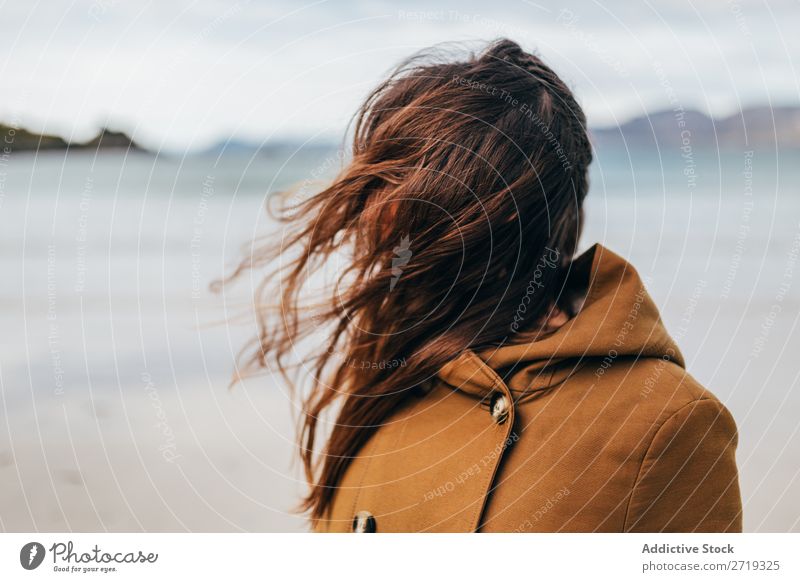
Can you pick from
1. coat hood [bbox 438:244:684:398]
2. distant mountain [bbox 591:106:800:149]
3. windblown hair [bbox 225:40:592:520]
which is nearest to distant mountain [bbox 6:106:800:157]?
distant mountain [bbox 591:106:800:149]

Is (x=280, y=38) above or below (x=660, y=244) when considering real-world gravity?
above

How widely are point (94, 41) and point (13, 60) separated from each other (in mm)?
174

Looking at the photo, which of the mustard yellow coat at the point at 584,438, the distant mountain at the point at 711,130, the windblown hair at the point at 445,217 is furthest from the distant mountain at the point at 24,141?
the distant mountain at the point at 711,130

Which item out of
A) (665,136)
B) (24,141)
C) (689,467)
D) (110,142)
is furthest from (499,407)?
(24,141)

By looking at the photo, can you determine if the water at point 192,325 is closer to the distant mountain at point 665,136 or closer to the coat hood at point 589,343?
the distant mountain at point 665,136

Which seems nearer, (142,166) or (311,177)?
(311,177)

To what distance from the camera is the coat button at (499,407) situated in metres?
0.98

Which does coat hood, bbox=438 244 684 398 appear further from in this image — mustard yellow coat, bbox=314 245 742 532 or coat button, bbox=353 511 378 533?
coat button, bbox=353 511 378 533

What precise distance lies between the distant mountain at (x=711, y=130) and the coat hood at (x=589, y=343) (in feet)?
1.72

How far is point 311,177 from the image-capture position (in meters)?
1.35

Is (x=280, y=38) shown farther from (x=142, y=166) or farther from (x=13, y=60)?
(x=13, y=60)
